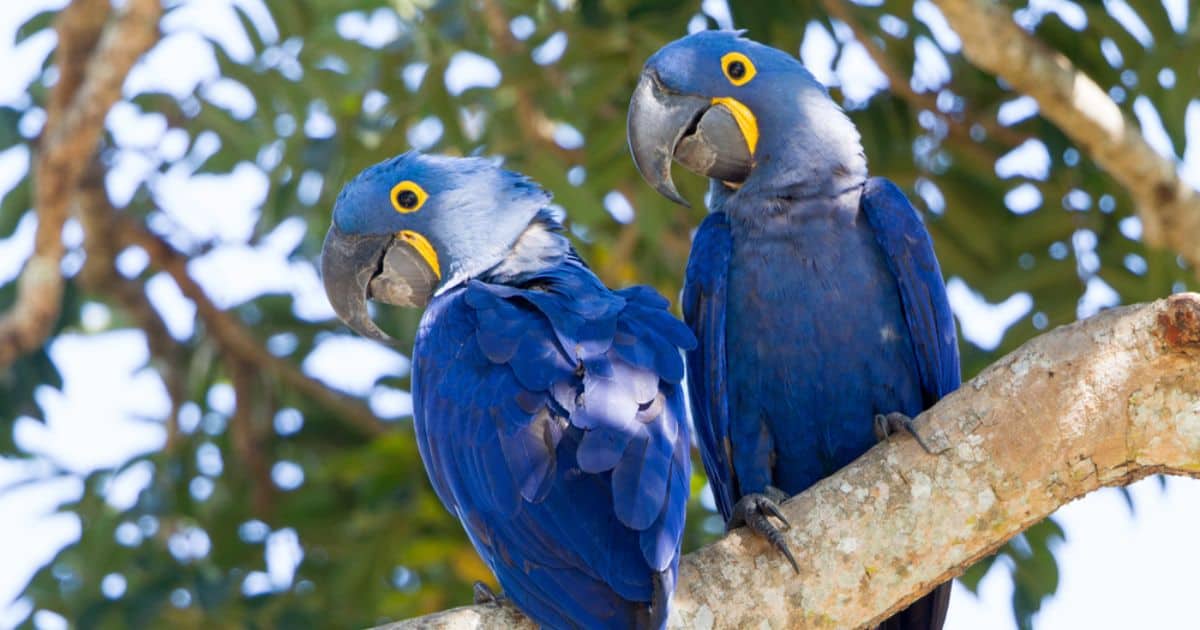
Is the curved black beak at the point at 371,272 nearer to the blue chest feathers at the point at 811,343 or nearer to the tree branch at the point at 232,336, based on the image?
the blue chest feathers at the point at 811,343

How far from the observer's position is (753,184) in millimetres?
3510

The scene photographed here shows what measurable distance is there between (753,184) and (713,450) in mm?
674

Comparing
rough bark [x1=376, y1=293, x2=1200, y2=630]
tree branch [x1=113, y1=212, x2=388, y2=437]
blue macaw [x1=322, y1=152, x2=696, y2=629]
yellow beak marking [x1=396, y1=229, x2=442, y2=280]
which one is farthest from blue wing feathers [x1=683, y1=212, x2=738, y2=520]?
tree branch [x1=113, y1=212, x2=388, y2=437]

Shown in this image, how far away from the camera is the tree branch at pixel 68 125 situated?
473 cm

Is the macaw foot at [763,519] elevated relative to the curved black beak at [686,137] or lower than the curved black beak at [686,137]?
lower

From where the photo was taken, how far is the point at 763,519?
2.71 metres

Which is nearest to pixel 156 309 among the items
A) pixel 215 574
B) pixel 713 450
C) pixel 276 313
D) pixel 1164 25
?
pixel 276 313

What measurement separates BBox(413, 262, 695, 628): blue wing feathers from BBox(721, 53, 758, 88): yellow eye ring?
0.83m

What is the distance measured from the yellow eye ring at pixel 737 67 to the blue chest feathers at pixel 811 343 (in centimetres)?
36

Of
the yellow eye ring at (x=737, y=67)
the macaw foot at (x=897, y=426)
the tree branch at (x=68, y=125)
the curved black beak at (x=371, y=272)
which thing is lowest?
the tree branch at (x=68, y=125)

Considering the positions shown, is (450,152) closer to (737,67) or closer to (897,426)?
(737,67)

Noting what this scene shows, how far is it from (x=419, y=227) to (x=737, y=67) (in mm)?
904

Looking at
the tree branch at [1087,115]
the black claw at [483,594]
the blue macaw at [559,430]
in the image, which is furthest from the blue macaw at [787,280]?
the black claw at [483,594]

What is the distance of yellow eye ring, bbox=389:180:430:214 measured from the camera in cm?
343
